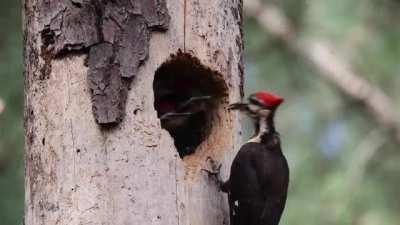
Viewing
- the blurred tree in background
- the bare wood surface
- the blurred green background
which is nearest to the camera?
the blurred tree in background

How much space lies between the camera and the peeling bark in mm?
3623

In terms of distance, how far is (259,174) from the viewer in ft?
13.1

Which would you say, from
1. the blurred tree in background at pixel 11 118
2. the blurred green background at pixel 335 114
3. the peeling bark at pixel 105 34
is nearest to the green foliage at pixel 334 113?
the blurred green background at pixel 335 114

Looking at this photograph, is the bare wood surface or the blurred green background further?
the bare wood surface

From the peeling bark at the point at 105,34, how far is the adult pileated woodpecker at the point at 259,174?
17.9 inches

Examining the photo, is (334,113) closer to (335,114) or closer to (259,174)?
(335,114)

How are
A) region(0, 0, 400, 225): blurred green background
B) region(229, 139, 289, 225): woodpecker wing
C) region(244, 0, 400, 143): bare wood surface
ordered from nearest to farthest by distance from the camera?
1. region(229, 139, 289, 225): woodpecker wing
2. region(0, 0, 400, 225): blurred green background
3. region(244, 0, 400, 143): bare wood surface

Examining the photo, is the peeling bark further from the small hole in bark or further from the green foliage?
the green foliage

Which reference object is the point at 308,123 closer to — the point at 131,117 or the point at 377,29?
the point at 377,29

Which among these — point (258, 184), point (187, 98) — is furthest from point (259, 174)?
point (187, 98)

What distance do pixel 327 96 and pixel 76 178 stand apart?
4020mm

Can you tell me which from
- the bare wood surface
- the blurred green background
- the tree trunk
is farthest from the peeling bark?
the bare wood surface

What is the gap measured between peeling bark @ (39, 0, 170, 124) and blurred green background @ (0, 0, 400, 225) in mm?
2913

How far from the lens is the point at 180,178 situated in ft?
12.2
